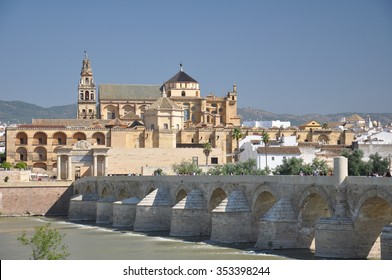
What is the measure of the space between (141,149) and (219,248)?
44.9 m

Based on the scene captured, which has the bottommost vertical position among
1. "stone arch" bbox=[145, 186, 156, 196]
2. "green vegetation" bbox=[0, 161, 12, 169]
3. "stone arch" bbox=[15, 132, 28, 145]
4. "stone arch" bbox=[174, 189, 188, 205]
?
"stone arch" bbox=[174, 189, 188, 205]

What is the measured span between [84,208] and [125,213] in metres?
10.5

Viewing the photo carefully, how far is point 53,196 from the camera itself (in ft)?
233

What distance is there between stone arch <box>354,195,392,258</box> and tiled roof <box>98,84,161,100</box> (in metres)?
80.5

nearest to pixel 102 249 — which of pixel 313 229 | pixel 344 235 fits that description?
pixel 313 229

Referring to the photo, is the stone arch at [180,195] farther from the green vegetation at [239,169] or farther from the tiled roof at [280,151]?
the tiled roof at [280,151]

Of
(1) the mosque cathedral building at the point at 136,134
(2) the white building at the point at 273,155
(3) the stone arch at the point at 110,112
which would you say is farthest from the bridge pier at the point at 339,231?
(3) the stone arch at the point at 110,112

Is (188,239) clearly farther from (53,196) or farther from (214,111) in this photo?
(214,111)

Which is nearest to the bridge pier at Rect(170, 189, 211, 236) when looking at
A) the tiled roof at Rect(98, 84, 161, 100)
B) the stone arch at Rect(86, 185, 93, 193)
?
the stone arch at Rect(86, 185, 93, 193)

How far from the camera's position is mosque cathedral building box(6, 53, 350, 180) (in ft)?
264

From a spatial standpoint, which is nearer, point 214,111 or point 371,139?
point 371,139

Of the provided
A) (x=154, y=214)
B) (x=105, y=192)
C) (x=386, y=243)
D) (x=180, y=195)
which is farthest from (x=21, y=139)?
(x=386, y=243)

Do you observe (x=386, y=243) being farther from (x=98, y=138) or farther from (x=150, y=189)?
(x=98, y=138)

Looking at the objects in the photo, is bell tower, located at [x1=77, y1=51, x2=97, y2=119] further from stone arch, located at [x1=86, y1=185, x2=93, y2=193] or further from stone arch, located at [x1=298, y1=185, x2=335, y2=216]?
stone arch, located at [x1=298, y1=185, x2=335, y2=216]
